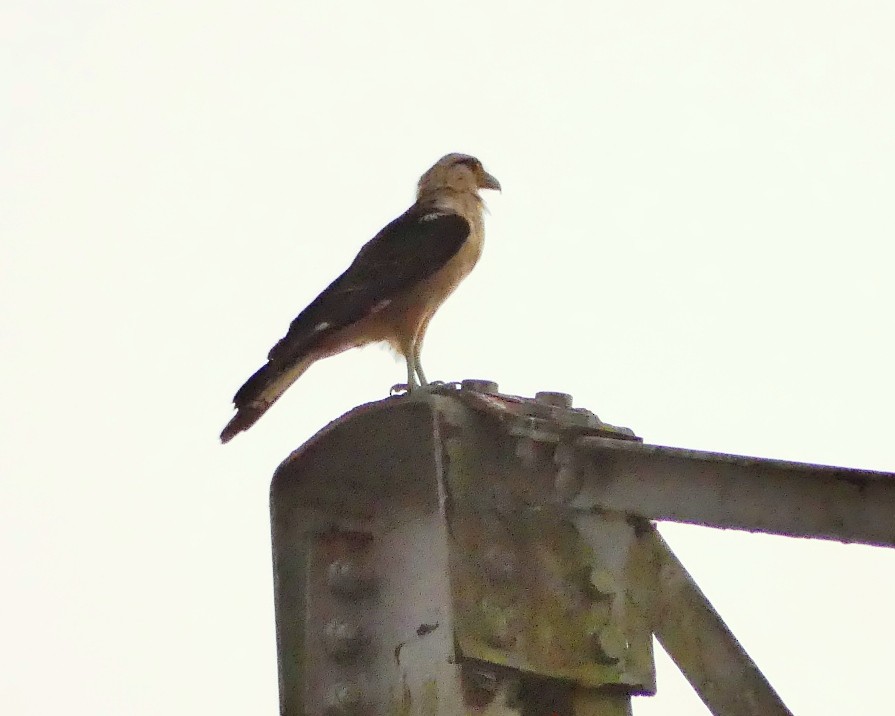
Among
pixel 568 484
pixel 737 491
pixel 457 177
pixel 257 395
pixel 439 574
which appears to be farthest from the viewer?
pixel 457 177

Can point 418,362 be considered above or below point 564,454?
above

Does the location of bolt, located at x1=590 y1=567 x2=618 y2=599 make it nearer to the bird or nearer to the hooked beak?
the bird

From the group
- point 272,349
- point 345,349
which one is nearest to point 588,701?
point 272,349

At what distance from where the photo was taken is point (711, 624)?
2096 mm

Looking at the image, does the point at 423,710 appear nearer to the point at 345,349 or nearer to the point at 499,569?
the point at 499,569

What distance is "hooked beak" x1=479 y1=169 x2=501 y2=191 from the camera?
661 centimetres

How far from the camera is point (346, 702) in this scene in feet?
7.34

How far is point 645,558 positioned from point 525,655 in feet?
0.81

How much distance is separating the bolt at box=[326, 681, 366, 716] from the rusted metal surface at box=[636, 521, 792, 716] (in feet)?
1.48

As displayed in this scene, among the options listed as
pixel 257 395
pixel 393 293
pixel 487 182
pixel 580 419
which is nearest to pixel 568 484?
pixel 580 419

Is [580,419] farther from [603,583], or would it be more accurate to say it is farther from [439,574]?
[439,574]

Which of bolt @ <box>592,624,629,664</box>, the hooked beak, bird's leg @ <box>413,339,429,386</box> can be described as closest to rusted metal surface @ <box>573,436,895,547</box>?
bolt @ <box>592,624,629,664</box>

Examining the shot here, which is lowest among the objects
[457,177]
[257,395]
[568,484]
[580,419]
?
[568,484]

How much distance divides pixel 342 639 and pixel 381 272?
3199 millimetres
